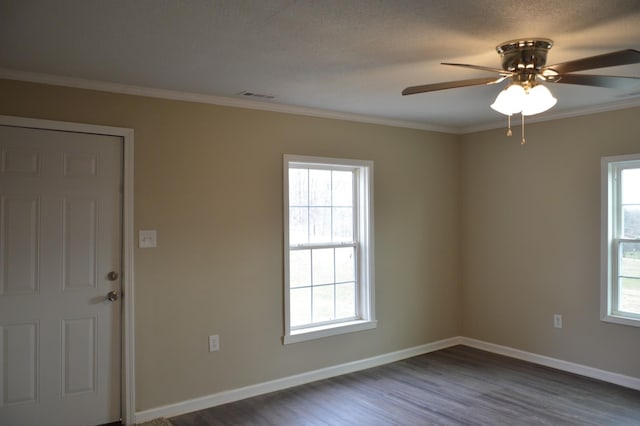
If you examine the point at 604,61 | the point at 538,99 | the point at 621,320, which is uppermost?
the point at 604,61

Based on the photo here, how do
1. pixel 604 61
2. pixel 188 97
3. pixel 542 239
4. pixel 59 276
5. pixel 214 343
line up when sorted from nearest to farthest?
pixel 604 61 → pixel 59 276 → pixel 188 97 → pixel 214 343 → pixel 542 239

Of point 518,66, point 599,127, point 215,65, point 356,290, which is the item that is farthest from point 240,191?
point 599,127

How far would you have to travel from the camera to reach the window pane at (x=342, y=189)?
4672 mm

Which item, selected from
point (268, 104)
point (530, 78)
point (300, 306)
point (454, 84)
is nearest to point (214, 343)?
point (300, 306)

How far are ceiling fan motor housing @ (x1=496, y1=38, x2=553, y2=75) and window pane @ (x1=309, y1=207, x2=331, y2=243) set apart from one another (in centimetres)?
226

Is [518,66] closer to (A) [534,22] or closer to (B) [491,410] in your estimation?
(A) [534,22]

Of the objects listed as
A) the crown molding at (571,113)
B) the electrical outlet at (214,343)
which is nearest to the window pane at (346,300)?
the electrical outlet at (214,343)

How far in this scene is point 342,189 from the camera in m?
4.73

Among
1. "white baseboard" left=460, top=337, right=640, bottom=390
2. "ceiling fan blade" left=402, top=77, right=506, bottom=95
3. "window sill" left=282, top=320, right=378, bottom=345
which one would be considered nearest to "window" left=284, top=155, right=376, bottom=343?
"window sill" left=282, top=320, right=378, bottom=345

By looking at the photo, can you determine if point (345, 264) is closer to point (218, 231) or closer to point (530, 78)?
point (218, 231)

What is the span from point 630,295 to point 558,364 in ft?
3.08

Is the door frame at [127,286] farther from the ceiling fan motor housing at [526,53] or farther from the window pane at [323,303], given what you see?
the ceiling fan motor housing at [526,53]

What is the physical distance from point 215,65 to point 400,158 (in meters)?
2.54

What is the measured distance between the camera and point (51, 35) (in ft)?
8.17
